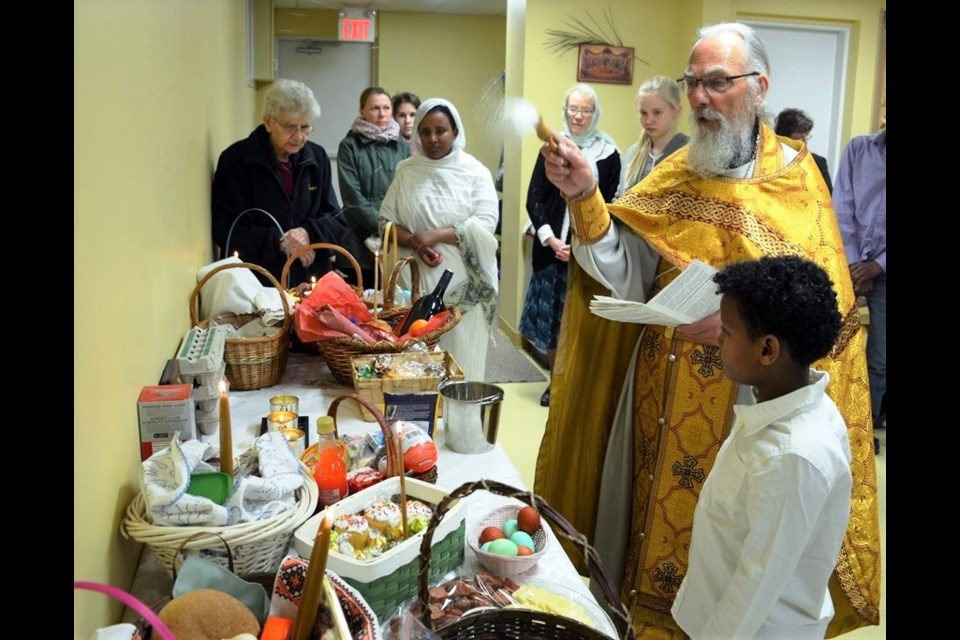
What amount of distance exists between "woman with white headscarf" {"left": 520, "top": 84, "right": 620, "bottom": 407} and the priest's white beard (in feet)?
6.50

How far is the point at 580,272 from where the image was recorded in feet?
6.46

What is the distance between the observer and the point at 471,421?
64.1 inches

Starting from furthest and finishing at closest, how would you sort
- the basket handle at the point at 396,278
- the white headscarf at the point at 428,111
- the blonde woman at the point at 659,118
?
1. the blonde woman at the point at 659,118
2. the white headscarf at the point at 428,111
3. the basket handle at the point at 396,278

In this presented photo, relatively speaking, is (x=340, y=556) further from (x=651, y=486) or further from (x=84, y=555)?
(x=651, y=486)

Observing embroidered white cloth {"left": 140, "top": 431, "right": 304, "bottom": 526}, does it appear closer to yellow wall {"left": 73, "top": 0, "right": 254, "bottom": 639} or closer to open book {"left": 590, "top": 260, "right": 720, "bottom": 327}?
yellow wall {"left": 73, "top": 0, "right": 254, "bottom": 639}

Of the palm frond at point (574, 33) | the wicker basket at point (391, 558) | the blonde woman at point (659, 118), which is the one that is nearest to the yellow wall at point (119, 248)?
the wicker basket at point (391, 558)

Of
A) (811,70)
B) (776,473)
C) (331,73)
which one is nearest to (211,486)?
(776,473)

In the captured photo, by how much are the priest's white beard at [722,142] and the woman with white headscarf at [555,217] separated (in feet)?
6.50

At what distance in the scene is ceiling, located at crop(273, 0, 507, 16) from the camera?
5.56 metres

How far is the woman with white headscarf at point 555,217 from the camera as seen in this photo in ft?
12.8

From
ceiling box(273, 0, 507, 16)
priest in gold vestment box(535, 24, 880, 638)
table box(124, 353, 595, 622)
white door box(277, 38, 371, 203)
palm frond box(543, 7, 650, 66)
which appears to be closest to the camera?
table box(124, 353, 595, 622)

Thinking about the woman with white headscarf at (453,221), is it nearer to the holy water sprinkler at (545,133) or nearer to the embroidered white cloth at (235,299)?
the embroidered white cloth at (235,299)

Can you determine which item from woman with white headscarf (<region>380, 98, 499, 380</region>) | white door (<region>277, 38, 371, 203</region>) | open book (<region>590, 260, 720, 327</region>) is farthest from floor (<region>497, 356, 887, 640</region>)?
white door (<region>277, 38, 371, 203</region>)
